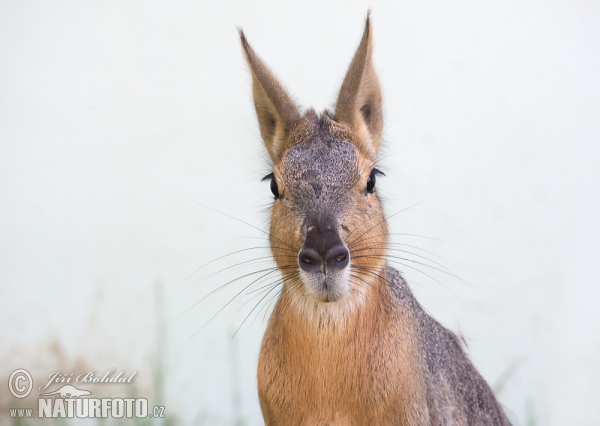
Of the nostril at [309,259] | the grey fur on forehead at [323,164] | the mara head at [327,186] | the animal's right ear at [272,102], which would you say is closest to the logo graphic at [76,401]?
the mara head at [327,186]

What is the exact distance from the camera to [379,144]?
245 centimetres

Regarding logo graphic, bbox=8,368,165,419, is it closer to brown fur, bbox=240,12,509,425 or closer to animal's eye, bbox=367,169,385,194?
brown fur, bbox=240,12,509,425

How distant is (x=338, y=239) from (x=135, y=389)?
2.03 meters

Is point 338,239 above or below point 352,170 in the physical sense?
below

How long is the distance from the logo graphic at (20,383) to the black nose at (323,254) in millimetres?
2271

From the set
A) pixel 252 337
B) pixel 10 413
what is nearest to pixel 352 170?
pixel 252 337

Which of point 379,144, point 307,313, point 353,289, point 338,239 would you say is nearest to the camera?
point 338,239

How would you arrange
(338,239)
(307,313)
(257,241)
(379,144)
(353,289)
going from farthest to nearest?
1. (257,241)
2. (379,144)
3. (307,313)
4. (353,289)
5. (338,239)

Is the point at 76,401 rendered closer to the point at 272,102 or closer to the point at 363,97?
the point at 272,102

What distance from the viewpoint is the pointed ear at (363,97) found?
89.7 inches

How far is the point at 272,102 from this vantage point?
2373mm

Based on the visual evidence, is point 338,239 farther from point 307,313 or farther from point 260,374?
point 260,374

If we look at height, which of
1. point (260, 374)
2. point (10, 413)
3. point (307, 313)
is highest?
point (307, 313)

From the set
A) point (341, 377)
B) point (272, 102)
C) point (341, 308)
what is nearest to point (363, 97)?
point (272, 102)
